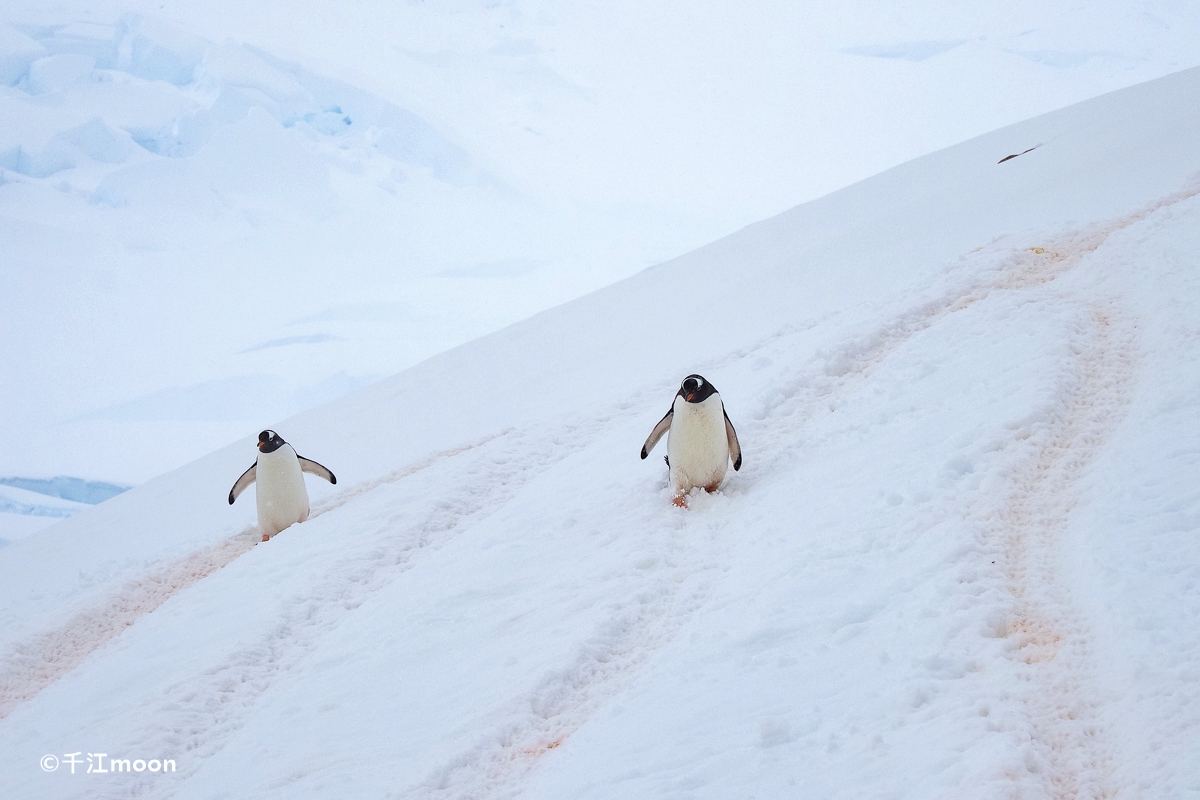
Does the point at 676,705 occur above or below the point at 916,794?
above

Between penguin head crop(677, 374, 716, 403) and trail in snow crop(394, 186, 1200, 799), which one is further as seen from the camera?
penguin head crop(677, 374, 716, 403)

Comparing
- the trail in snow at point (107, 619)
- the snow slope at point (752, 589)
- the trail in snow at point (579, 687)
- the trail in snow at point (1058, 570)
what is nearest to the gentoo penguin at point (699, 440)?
the snow slope at point (752, 589)

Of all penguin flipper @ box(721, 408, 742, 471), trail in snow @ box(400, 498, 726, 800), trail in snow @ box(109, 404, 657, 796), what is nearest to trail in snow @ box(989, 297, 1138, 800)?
trail in snow @ box(400, 498, 726, 800)

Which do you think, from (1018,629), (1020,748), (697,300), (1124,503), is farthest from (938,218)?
(1020,748)

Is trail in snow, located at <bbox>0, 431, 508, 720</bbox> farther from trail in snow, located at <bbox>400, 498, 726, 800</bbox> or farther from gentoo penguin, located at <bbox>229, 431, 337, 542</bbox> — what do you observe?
trail in snow, located at <bbox>400, 498, 726, 800</bbox>

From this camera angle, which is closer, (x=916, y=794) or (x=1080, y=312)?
(x=916, y=794)

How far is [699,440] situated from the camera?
3609 millimetres

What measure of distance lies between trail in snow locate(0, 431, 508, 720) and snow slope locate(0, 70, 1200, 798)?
2 centimetres

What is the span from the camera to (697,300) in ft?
26.1

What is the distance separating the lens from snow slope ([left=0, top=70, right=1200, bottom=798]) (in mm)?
2111

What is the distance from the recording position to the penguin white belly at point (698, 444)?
3.61 m

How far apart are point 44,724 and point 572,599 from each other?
215cm

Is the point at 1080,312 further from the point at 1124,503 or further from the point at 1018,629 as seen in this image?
the point at 1018,629

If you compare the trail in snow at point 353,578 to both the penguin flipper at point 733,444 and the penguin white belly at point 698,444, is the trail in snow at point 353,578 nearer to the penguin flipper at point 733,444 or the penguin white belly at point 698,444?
the penguin white belly at point 698,444
